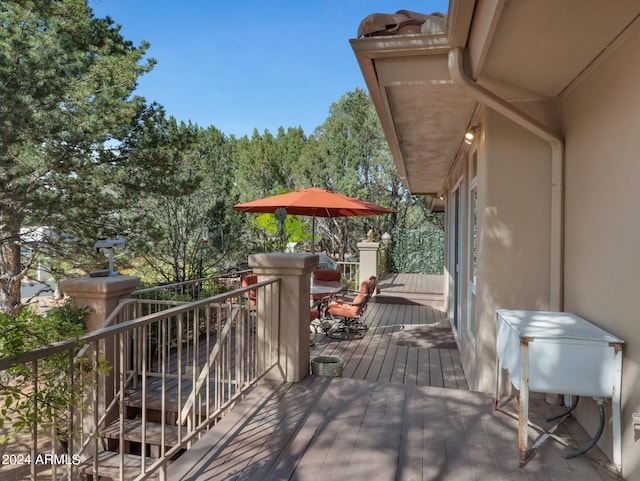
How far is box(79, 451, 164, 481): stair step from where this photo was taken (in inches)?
123

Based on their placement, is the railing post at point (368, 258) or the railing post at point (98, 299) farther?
the railing post at point (368, 258)

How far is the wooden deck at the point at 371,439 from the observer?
209 cm

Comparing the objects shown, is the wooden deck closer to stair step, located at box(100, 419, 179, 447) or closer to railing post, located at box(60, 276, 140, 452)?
stair step, located at box(100, 419, 179, 447)

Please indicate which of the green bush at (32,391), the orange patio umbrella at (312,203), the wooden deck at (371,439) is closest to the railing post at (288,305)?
the wooden deck at (371,439)

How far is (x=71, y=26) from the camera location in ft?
26.4

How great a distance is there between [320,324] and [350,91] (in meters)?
13.0

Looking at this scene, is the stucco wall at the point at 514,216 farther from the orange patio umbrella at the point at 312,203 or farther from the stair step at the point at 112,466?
the stair step at the point at 112,466

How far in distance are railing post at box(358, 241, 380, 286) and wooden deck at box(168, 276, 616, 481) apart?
20.1 feet

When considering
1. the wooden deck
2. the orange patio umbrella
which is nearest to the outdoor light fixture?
the orange patio umbrella

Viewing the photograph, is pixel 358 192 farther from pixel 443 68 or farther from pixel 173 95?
pixel 443 68

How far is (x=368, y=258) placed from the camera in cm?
951

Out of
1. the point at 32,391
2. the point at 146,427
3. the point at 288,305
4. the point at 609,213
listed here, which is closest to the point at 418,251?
the point at 288,305

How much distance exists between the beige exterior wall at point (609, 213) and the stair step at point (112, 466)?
3.17 m

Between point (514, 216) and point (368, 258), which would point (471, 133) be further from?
point (368, 258)
